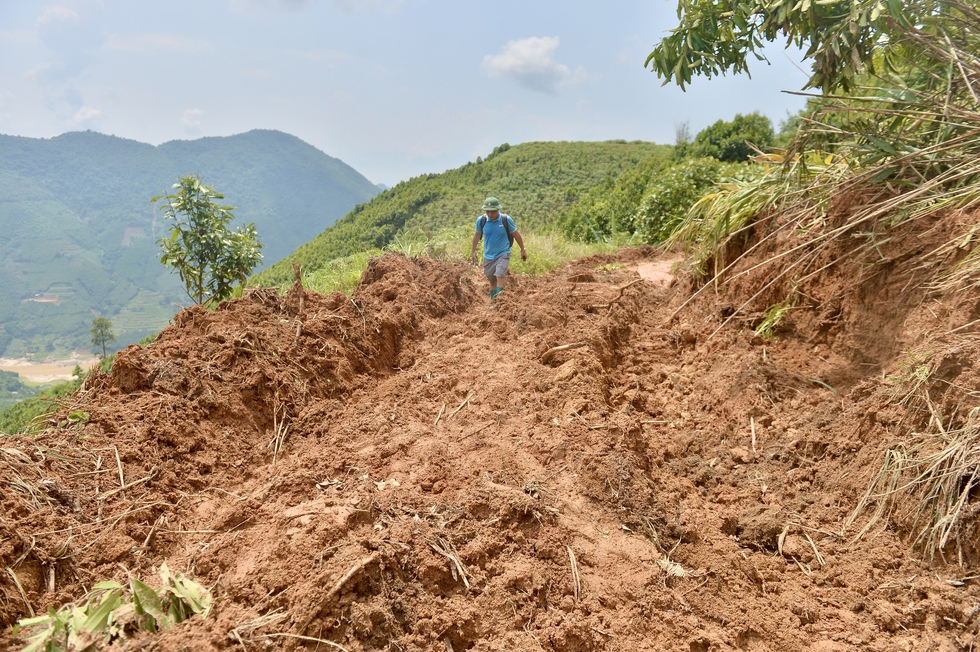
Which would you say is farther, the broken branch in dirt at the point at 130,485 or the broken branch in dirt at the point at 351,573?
the broken branch in dirt at the point at 130,485

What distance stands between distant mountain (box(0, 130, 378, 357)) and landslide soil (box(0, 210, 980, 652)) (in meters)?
32.7

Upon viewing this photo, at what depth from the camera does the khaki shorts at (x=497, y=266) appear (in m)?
6.26

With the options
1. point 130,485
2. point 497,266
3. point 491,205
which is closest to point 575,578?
point 130,485

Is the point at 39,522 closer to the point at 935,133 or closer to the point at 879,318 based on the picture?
the point at 879,318

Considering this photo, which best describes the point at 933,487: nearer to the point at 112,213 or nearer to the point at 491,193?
the point at 491,193

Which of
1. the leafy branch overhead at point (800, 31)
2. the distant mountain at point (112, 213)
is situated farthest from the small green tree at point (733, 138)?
the distant mountain at point (112, 213)

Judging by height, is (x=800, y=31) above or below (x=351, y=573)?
above

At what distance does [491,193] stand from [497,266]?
61.3 feet

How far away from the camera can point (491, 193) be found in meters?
24.2

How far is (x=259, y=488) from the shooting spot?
2709 mm

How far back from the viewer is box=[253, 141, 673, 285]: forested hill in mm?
18719

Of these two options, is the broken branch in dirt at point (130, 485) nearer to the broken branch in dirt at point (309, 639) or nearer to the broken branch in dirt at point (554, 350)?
the broken branch in dirt at point (309, 639)

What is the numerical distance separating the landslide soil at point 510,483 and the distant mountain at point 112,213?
3273cm

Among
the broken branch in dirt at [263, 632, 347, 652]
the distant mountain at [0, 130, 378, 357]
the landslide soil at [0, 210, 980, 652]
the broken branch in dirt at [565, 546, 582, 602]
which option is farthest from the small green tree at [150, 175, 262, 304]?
the distant mountain at [0, 130, 378, 357]
